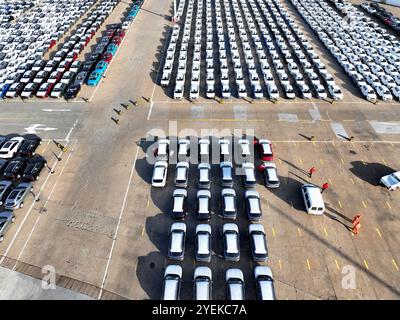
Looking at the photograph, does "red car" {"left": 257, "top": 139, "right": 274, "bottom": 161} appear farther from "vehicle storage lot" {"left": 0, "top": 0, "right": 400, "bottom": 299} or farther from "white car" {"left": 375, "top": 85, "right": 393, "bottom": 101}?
"white car" {"left": 375, "top": 85, "right": 393, "bottom": 101}

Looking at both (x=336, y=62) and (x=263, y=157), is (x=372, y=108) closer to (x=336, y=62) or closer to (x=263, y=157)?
(x=336, y=62)

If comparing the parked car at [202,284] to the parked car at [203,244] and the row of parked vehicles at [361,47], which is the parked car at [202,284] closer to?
the parked car at [203,244]

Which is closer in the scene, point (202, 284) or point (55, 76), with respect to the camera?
point (202, 284)

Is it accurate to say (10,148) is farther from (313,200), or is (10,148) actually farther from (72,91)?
(313,200)

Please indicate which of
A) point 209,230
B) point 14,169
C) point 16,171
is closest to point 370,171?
point 209,230

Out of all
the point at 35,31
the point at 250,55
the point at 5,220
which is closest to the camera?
the point at 5,220

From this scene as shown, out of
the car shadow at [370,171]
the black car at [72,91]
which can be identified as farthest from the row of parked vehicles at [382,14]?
the black car at [72,91]
